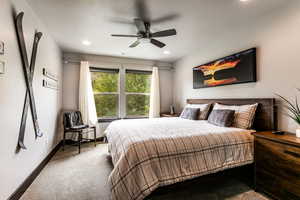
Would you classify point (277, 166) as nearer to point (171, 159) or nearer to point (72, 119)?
point (171, 159)

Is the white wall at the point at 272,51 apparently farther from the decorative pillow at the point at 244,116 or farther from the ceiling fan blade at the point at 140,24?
the ceiling fan blade at the point at 140,24

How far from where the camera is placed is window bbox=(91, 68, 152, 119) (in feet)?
15.6

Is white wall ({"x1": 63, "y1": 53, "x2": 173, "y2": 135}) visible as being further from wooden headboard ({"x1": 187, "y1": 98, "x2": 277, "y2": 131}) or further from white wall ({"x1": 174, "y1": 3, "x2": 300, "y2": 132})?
wooden headboard ({"x1": 187, "y1": 98, "x2": 277, "y2": 131})

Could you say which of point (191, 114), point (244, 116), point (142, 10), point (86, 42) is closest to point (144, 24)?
point (142, 10)

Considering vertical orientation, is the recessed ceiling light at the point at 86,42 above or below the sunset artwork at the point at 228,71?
above

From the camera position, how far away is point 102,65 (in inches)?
184

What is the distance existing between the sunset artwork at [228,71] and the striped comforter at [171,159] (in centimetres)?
120

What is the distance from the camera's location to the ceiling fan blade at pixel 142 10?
7.10 ft

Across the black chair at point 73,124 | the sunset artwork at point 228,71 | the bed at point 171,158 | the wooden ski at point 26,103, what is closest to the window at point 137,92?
the black chair at point 73,124

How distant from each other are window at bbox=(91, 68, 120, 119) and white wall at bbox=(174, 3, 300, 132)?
305 cm

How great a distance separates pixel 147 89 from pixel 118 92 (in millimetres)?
1014

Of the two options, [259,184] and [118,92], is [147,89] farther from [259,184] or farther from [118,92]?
[259,184]

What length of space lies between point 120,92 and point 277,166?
4080mm

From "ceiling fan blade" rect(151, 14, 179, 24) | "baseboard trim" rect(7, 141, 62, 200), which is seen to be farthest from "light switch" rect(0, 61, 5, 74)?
"ceiling fan blade" rect(151, 14, 179, 24)
